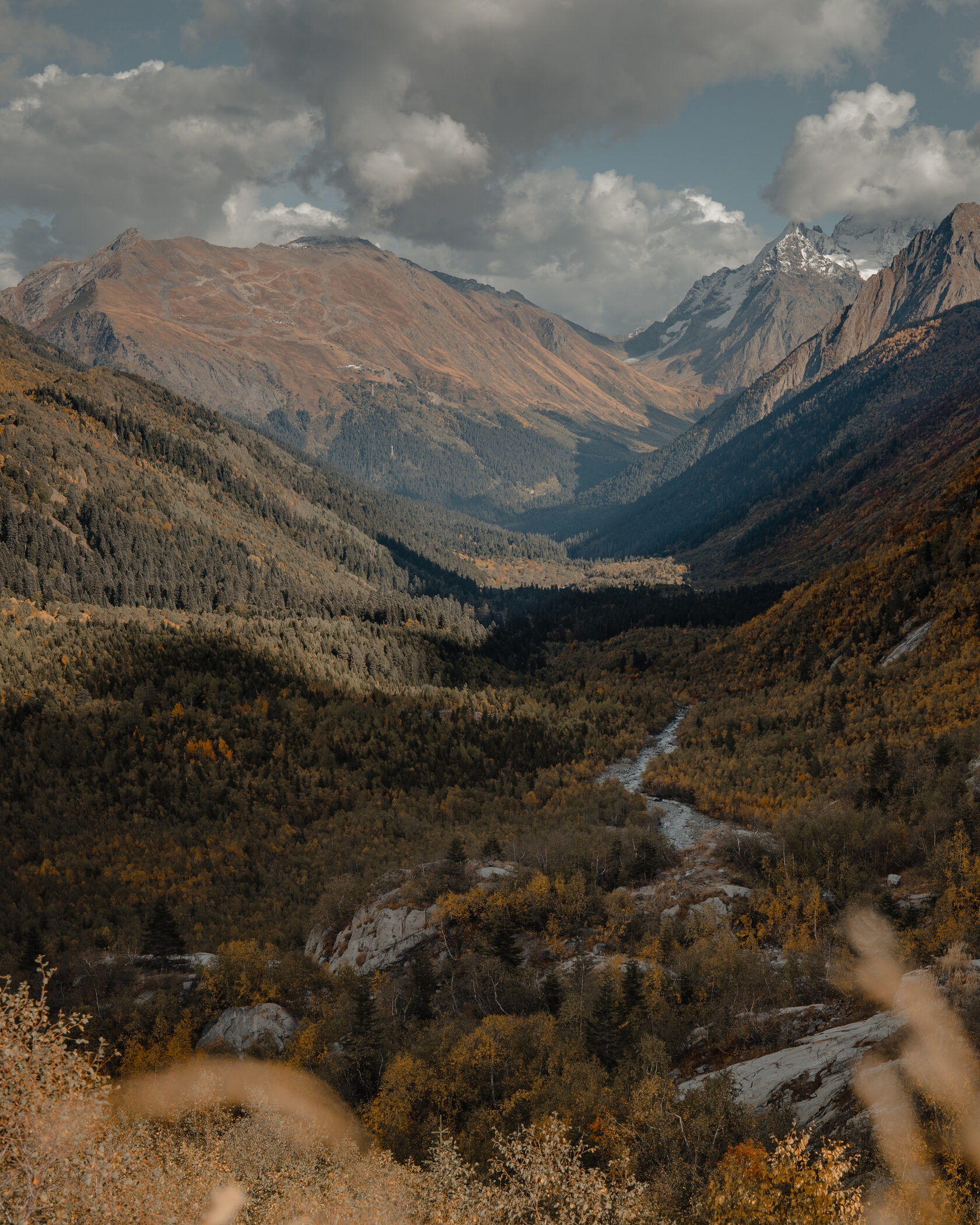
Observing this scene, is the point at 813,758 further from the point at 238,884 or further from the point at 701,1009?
the point at 238,884

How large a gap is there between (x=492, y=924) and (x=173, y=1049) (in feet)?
90.3

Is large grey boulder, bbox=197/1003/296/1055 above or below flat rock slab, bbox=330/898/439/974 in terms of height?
below

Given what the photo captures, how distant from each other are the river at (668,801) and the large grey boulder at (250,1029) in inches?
1648

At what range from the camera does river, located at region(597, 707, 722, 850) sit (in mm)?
77062

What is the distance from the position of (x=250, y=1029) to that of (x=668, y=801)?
5989 cm

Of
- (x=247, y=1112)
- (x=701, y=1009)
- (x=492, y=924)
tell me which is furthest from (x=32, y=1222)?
(x=492, y=924)

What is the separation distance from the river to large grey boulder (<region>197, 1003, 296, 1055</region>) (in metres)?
41.9

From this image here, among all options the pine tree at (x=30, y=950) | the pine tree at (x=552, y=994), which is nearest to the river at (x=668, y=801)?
the pine tree at (x=552, y=994)

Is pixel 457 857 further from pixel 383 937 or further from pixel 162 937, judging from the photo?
pixel 162 937

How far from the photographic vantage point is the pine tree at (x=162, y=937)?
70875 millimetres

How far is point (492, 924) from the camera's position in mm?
56750

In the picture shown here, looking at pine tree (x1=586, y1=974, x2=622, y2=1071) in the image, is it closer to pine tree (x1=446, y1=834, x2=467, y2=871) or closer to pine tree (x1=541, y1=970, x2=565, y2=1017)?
pine tree (x1=541, y1=970, x2=565, y2=1017)

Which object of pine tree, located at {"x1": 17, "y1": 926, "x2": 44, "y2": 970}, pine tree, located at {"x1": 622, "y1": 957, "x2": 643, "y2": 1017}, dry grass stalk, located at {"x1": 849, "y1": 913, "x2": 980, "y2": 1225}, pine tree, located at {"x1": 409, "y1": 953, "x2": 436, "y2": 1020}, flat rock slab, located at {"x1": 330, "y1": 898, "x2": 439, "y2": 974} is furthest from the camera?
pine tree, located at {"x1": 17, "y1": 926, "x2": 44, "y2": 970}

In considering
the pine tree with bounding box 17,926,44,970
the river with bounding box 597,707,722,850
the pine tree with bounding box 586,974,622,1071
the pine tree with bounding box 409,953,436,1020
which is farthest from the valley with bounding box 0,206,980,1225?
the river with bounding box 597,707,722,850
